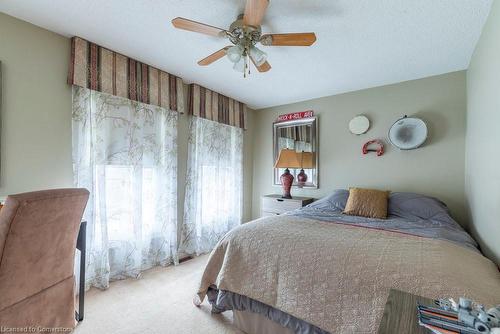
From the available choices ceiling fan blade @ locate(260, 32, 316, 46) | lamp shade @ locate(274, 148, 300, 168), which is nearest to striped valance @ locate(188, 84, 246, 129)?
lamp shade @ locate(274, 148, 300, 168)

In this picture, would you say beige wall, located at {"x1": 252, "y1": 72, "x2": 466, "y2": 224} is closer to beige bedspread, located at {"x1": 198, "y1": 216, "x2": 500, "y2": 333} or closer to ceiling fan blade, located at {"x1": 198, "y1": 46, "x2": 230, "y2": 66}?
beige bedspread, located at {"x1": 198, "y1": 216, "x2": 500, "y2": 333}

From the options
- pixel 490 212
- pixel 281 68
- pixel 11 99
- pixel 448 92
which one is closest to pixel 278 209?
pixel 281 68

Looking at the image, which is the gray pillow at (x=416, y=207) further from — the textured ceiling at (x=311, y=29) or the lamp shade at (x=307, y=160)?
the textured ceiling at (x=311, y=29)

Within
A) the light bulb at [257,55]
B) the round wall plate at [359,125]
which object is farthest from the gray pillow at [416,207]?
the light bulb at [257,55]

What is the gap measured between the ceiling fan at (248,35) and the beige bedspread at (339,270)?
1335mm

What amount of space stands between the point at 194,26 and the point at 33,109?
4.84 ft

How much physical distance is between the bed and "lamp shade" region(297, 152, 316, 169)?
1434 millimetres

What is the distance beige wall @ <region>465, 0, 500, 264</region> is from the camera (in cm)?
147

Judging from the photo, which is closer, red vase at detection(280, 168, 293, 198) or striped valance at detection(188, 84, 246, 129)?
striped valance at detection(188, 84, 246, 129)

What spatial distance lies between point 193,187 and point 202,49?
5.47 ft

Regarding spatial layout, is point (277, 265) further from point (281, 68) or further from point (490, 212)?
point (281, 68)

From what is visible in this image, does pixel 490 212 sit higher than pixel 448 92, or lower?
lower

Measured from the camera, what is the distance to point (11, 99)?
5.86 ft

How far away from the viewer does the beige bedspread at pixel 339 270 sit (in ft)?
3.67
